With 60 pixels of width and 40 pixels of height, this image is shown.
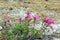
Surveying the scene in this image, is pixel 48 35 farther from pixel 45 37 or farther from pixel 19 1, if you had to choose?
pixel 19 1

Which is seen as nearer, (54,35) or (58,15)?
(54,35)

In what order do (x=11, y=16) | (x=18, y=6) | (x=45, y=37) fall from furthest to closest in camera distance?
(x=18, y=6) → (x=11, y=16) → (x=45, y=37)

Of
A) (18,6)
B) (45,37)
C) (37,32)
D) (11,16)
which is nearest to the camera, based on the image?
(37,32)

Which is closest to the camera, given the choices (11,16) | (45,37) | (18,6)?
(45,37)

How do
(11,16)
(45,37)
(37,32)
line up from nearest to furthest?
(37,32) → (45,37) → (11,16)

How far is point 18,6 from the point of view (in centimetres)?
371

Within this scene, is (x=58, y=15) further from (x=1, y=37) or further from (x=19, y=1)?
(x=1, y=37)

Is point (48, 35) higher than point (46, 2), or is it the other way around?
point (46, 2)

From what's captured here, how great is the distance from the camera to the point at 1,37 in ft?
9.62

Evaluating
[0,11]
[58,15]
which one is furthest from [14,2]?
[58,15]

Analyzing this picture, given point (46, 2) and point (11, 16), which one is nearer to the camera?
point (11, 16)

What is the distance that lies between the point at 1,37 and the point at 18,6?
0.92 metres

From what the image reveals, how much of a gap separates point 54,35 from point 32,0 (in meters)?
0.86

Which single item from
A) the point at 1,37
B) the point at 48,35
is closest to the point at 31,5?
the point at 48,35
